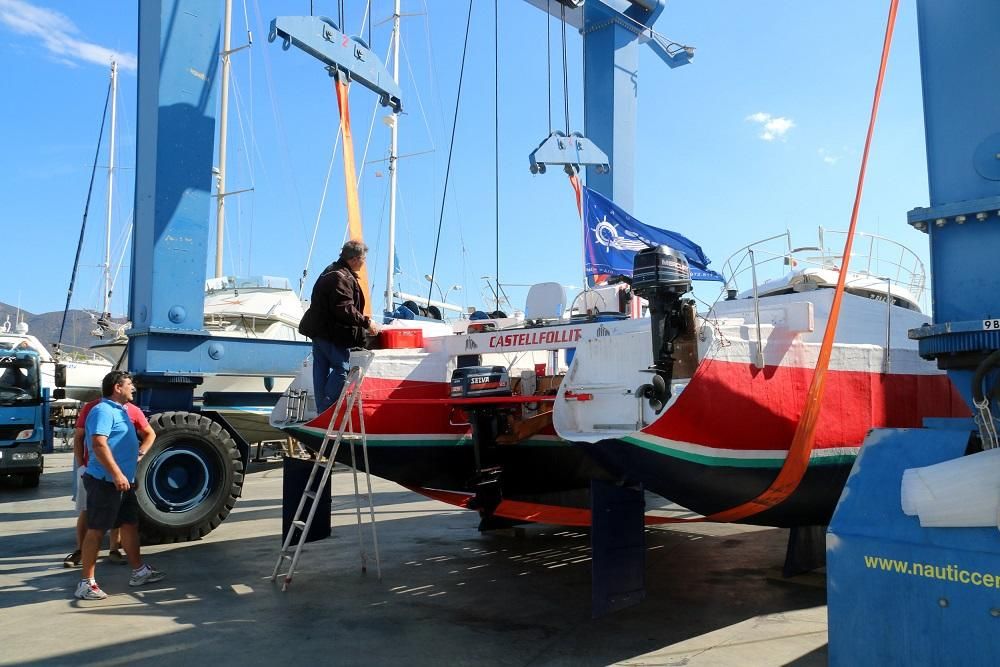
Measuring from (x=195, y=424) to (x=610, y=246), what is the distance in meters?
4.90

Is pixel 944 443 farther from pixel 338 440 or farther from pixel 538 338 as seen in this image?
pixel 338 440

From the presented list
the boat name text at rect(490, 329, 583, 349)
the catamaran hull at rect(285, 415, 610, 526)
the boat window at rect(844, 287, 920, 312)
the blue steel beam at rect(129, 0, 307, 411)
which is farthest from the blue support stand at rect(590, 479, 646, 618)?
the blue steel beam at rect(129, 0, 307, 411)

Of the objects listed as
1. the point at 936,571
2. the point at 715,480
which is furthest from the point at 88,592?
the point at 936,571

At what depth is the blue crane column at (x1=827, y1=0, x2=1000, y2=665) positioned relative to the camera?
2561 mm

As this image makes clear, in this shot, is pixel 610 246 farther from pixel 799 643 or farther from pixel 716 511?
pixel 799 643

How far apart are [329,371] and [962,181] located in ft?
15.1

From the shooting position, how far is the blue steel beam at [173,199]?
7.37 m

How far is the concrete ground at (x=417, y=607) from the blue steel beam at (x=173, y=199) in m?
1.81

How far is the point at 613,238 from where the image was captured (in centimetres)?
877

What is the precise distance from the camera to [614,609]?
14.7 feet

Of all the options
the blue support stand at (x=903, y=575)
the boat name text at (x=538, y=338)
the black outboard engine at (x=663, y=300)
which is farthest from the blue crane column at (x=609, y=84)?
the blue support stand at (x=903, y=575)

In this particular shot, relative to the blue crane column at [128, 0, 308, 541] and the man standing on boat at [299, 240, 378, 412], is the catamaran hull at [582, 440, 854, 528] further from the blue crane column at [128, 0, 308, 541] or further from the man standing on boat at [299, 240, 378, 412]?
the blue crane column at [128, 0, 308, 541]

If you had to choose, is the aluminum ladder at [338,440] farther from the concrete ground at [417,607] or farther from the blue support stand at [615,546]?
the blue support stand at [615,546]

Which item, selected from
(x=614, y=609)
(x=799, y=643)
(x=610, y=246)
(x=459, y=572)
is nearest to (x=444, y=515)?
(x=459, y=572)
